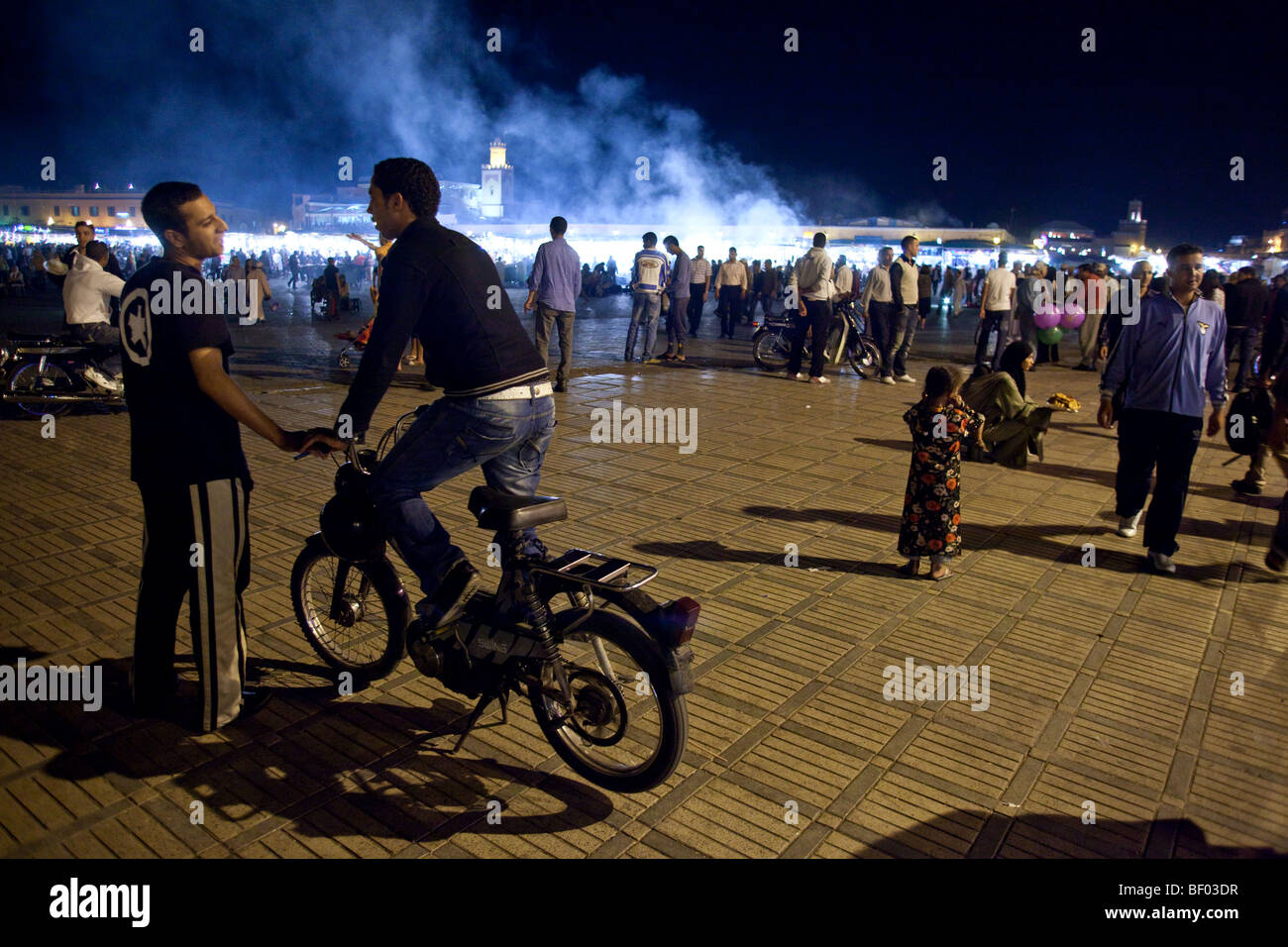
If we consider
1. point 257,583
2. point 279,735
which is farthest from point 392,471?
point 257,583

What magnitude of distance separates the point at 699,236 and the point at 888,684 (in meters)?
71.8

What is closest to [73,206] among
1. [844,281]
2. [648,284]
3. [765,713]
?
[844,281]

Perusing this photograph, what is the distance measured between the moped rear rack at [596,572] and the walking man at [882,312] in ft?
33.9

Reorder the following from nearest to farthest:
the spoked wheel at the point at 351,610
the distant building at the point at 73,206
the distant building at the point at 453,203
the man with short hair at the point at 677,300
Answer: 1. the spoked wheel at the point at 351,610
2. the man with short hair at the point at 677,300
3. the distant building at the point at 73,206
4. the distant building at the point at 453,203

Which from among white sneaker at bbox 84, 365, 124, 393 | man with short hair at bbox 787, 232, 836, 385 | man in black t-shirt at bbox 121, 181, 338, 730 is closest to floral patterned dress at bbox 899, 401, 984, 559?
man in black t-shirt at bbox 121, 181, 338, 730

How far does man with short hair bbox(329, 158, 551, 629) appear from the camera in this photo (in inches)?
119

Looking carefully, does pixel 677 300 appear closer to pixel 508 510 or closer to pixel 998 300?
pixel 998 300

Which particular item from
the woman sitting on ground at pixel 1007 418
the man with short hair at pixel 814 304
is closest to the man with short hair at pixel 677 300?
the man with short hair at pixel 814 304

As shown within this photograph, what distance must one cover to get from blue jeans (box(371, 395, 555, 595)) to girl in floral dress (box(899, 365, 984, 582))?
267 centimetres

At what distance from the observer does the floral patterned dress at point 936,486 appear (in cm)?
510

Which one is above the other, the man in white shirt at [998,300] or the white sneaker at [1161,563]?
the man in white shirt at [998,300]

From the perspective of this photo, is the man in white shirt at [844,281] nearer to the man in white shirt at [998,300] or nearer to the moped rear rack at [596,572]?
the man in white shirt at [998,300]

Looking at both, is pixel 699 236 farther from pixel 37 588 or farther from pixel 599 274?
pixel 37 588

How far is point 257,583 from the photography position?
15.3 ft
